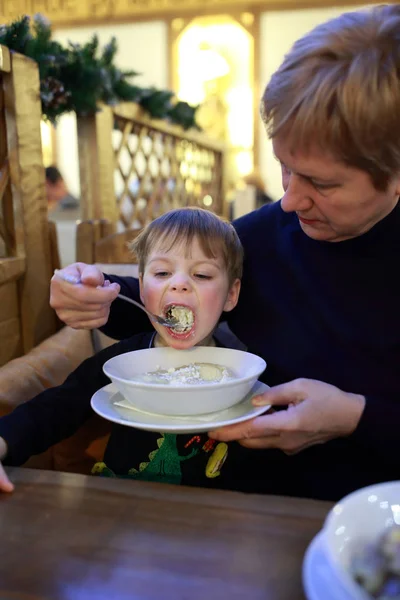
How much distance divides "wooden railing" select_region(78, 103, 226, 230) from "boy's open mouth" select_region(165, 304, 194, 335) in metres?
1.20

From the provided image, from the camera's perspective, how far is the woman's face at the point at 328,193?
35.8 inches

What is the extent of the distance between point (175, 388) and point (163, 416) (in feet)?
0.30

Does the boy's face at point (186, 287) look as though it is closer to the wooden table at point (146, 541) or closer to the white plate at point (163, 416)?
the white plate at point (163, 416)

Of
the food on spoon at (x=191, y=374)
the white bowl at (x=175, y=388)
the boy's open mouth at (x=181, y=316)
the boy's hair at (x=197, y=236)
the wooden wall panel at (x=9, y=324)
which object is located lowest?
the wooden wall panel at (x=9, y=324)

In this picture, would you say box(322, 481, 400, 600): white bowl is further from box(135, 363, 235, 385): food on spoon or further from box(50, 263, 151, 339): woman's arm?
box(50, 263, 151, 339): woman's arm

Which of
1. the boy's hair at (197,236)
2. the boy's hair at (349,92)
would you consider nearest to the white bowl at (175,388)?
the boy's hair at (197,236)

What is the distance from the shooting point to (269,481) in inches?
46.0

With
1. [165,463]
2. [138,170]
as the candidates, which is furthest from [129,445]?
[138,170]

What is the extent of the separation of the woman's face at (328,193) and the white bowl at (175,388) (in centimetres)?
29

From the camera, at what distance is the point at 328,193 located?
95 cm

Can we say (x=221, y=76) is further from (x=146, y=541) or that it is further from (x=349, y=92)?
(x=146, y=541)

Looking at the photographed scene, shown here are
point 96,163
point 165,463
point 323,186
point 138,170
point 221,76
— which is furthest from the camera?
point 221,76

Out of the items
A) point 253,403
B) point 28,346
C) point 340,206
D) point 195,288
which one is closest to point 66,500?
point 253,403

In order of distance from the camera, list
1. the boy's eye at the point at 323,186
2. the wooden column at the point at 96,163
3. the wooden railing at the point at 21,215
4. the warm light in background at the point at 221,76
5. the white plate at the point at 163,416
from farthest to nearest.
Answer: the warm light in background at the point at 221,76 < the wooden column at the point at 96,163 < the wooden railing at the point at 21,215 < the boy's eye at the point at 323,186 < the white plate at the point at 163,416
